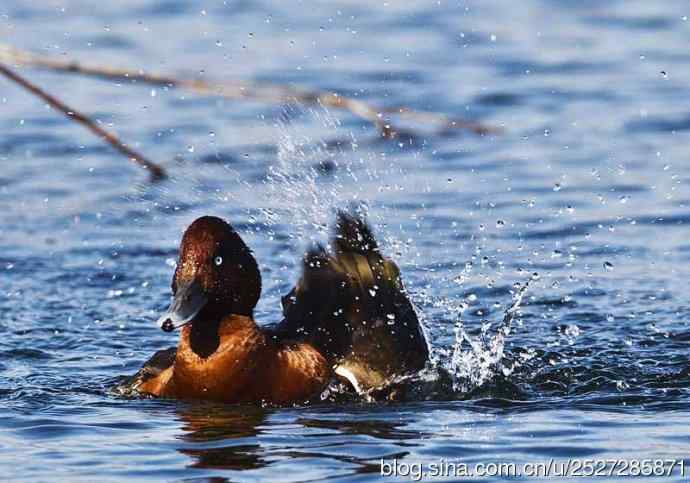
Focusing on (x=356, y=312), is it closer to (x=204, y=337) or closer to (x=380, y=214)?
(x=204, y=337)

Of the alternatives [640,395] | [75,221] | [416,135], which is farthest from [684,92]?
[640,395]

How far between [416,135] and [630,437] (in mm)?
6555

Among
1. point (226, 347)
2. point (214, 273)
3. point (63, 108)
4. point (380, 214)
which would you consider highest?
point (63, 108)

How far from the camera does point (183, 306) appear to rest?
23.6ft

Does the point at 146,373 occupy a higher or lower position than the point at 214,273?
lower

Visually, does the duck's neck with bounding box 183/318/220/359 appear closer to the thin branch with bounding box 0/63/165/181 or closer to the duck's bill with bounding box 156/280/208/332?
the duck's bill with bounding box 156/280/208/332

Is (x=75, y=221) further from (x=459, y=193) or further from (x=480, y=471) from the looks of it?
(x=480, y=471)

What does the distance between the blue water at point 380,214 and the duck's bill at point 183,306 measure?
1.48ft

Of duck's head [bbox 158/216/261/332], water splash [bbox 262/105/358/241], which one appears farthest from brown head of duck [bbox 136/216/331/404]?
water splash [bbox 262/105/358/241]

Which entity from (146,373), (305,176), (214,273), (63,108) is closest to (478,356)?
(214,273)

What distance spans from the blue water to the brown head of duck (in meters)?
0.12

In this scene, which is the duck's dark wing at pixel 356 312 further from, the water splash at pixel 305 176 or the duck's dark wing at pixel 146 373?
the water splash at pixel 305 176

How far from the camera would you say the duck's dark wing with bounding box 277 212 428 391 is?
7598 mm

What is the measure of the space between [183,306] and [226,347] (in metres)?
0.33
